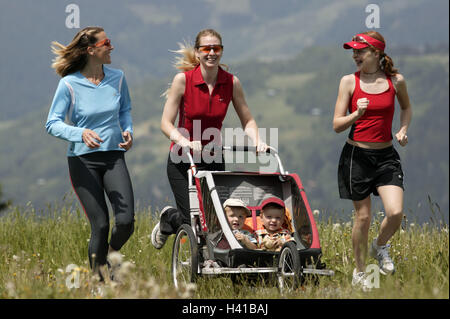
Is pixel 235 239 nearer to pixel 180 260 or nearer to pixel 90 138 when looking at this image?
pixel 180 260

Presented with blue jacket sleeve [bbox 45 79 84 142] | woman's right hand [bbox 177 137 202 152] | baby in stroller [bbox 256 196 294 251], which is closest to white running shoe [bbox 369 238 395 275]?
baby in stroller [bbox 256 196 294 251]

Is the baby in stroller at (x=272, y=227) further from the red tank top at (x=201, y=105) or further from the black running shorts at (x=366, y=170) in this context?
the red tank top at (x=201, y=105)

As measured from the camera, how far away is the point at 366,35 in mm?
Answer: 5438

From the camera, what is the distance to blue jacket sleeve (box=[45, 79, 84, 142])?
5.05m

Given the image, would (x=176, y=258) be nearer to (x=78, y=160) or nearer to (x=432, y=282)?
(x=78, y=160)

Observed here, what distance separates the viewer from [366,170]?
546 cm

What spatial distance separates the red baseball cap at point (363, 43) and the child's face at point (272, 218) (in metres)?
1.41

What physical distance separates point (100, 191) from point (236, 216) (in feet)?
3.60

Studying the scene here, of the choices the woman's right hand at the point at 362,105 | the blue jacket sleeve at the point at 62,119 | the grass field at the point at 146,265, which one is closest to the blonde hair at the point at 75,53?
the blue jacket sleeve at the point at 62,119

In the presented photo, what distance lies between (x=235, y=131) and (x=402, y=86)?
1395mm

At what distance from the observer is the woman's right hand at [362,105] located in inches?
202

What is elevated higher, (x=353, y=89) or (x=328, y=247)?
(x=353, y=89)

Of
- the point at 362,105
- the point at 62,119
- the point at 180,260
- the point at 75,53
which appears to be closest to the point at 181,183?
the point at 180,260
